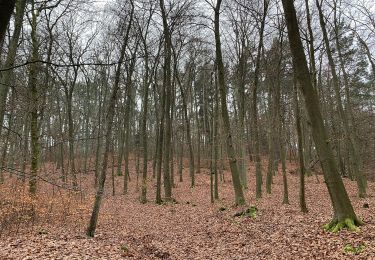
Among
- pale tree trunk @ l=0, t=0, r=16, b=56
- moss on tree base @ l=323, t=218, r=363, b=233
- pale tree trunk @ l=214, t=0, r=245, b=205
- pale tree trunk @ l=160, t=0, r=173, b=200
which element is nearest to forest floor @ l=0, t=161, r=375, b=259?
moss on tree base @ l=323, t=218, r=363, b=233

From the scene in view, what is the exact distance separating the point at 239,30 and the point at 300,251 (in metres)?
15.4

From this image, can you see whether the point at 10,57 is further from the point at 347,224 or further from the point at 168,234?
the point at 347,224

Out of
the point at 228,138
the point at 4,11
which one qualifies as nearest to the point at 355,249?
the point at 4,11

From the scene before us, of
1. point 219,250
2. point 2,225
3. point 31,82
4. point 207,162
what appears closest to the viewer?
point 219,250

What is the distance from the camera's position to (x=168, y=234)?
11016mm

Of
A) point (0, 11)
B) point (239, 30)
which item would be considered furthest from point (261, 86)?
point (0, 11)

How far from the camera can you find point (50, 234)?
9375 millimetres

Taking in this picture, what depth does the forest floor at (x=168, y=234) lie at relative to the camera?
278 inches

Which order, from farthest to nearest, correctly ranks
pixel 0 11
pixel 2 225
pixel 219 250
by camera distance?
pixel 2 225, pixel 219 250, pixel 0 11

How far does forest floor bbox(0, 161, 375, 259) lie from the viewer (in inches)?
278

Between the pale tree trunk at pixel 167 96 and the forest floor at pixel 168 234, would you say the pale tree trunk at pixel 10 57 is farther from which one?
the pale tree trunk at pixel 167 96

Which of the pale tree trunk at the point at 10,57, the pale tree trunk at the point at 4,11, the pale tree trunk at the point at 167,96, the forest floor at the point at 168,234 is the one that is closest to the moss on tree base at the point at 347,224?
the forest floor at the point at 168,234

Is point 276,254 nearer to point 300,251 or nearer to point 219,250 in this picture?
point 300,251

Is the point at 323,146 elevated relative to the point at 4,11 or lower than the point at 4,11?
lower
